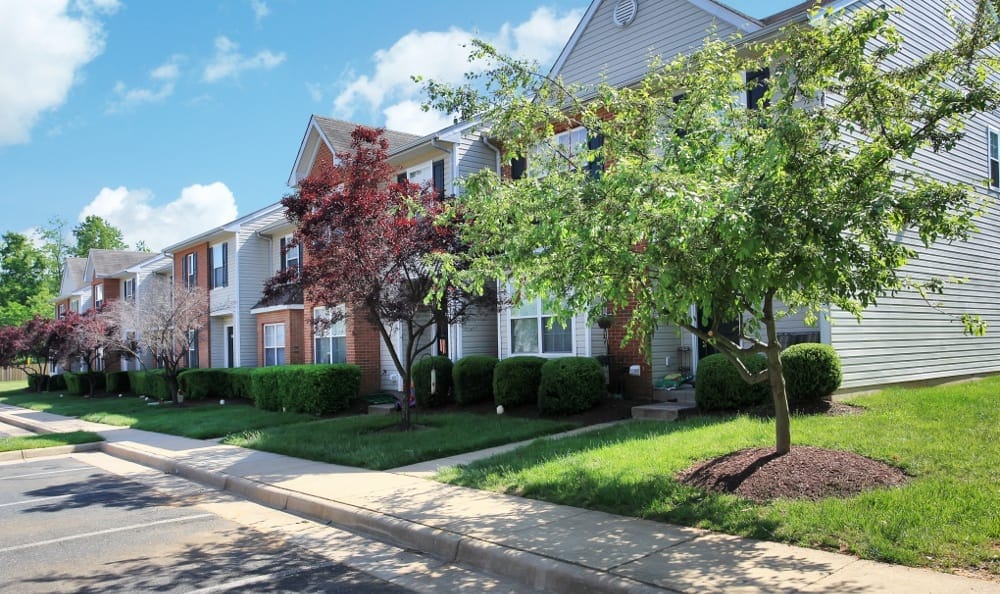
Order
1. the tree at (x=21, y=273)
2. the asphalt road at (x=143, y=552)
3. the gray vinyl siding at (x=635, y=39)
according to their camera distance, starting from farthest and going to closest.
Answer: the tree at (x=21, y=273), the gray vinyl siding at (x=635, y=39), the asphalt road at (x=143, y=552)

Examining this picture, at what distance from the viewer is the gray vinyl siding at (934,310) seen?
12711mm

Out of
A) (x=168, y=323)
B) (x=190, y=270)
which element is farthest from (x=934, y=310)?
(x=190, y=270)

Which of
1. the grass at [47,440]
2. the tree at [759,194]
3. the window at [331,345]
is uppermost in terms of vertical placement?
the tree at [759,194]

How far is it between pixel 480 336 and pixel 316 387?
4.26m

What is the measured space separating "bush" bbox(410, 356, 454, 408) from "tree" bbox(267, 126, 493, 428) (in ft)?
13.7

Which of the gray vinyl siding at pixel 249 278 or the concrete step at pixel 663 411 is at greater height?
the gray vinyl siding at pixel 249 278

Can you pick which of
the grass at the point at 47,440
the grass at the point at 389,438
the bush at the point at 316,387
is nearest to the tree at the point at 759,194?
the grass at the point at 389,438

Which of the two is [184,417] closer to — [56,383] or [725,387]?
[725,387]

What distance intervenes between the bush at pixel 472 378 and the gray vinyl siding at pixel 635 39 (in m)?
6.74

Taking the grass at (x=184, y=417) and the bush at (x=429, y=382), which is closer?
the grass at (x=184, y=417)

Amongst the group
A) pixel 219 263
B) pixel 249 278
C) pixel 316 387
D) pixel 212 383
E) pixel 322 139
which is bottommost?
pixel 212 383

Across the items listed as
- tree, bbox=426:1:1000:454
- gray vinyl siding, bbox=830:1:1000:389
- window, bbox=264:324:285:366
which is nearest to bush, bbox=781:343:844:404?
gray vinyl siding, bbox=830:1:1000:389

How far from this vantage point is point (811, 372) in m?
10.9

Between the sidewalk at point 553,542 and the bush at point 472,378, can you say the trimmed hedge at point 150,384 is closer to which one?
the bush at point 472,378
